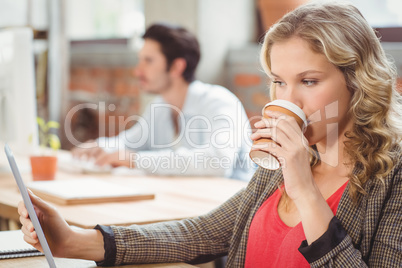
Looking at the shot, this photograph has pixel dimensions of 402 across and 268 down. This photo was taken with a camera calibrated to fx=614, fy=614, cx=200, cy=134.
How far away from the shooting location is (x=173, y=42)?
3.15m

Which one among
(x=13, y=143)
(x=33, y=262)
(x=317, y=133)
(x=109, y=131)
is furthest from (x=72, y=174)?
(x=109, y=131)

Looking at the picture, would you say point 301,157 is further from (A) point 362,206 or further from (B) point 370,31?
(B) point 370,31

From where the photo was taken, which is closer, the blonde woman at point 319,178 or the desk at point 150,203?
the blonde woman at point 319,178

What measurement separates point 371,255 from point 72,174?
1.54m

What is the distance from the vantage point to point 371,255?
1129 millimetres

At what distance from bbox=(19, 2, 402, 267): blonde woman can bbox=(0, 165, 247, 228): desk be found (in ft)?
1.09

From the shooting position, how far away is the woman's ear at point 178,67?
122 inches

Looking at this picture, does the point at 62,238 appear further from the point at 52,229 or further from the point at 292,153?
the point at 292,153

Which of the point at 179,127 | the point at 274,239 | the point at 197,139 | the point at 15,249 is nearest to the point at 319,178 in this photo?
the point at 274,239

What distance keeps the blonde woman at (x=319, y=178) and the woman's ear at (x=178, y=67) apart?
→ 1.74 meters
